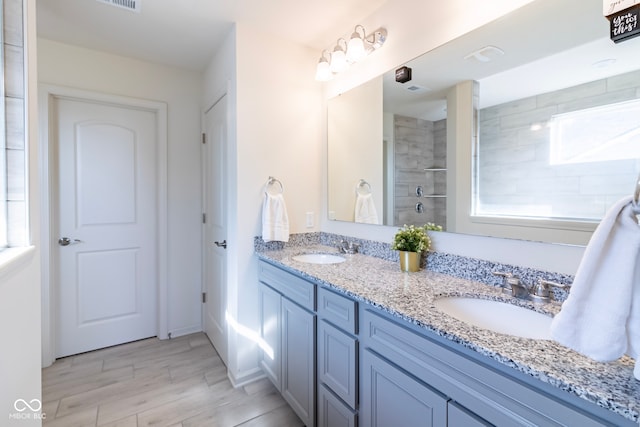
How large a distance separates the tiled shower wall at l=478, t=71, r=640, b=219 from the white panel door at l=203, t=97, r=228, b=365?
1722 millimetres

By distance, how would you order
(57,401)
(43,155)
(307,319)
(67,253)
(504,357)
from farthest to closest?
(67,253) < (43,155) < (57,401) < (307,319) < (504,357)

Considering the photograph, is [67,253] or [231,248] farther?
[67,253]

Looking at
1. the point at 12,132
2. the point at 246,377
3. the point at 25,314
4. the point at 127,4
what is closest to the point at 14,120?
the point at 12,132

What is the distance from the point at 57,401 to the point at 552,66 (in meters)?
3.05

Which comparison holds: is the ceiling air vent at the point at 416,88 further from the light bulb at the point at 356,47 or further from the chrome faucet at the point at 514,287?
the chrome faucet at the point at 514,287

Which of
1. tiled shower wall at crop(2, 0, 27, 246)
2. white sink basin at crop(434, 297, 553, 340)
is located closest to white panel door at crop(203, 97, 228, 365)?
tiled shower wall at crop(2, 0, 27, 246)

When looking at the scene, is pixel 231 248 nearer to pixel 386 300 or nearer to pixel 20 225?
pixel 20 225

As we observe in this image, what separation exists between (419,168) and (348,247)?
0.71 metres

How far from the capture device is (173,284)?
2676 mm

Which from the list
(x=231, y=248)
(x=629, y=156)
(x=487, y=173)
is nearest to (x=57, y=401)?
(x=231, y=248)

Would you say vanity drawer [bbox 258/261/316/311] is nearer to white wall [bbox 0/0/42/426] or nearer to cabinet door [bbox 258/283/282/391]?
cabinet door [bbox 258/283/282/391]

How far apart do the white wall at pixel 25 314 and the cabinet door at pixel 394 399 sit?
3.75ft

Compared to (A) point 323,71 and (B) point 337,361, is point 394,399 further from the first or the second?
(A) point 323,71

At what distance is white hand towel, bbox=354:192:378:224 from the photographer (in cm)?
192
